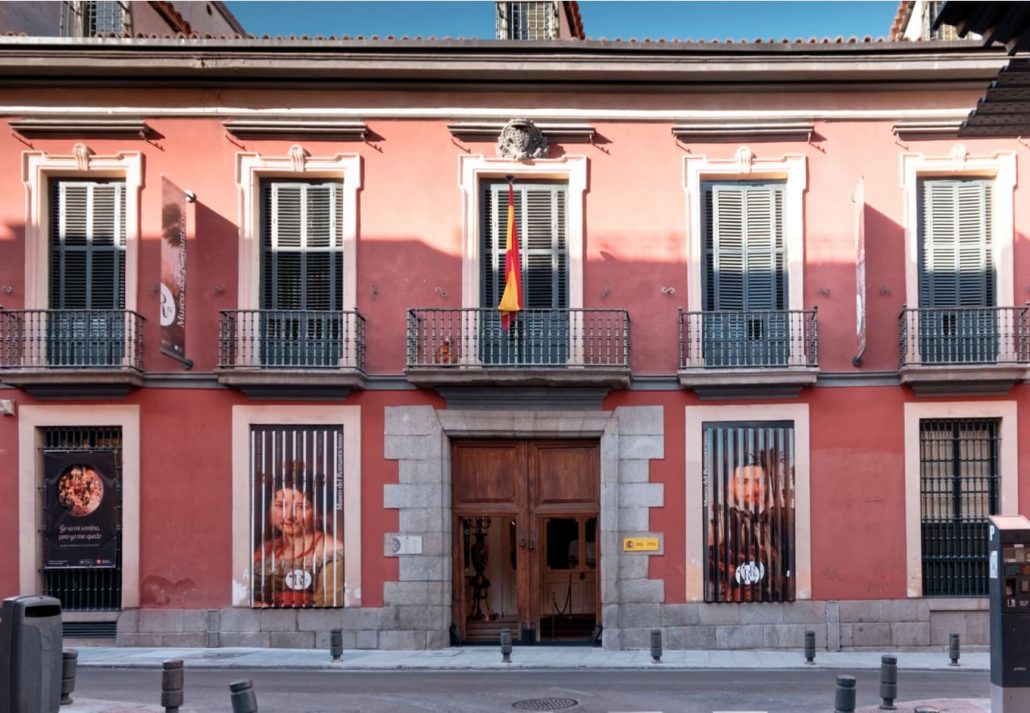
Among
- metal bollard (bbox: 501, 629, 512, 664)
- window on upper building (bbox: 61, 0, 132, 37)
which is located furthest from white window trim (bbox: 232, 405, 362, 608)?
window on upper building (bbox: 61, 0, 132, 37)

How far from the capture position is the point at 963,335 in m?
18.0

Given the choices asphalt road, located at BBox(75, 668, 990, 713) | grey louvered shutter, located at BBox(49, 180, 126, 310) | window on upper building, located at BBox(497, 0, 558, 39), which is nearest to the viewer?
asphalt road, located at BBox(75, 668, 990, 713)

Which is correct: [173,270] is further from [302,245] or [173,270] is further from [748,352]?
[748,352]

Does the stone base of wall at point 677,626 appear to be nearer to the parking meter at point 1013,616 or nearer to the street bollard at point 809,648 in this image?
the street bollard at point 809,648

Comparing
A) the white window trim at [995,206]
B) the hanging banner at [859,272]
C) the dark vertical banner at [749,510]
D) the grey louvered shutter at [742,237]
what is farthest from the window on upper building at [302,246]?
the white window trim at [995,206]

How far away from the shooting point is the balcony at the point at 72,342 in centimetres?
1794

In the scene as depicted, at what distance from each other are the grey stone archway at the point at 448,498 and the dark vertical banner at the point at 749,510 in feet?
2.91

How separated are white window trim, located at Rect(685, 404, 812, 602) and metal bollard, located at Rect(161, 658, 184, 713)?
8976 millimetres

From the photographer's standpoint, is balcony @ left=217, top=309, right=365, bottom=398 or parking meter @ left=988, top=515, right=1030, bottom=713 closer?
parking meter @ left=988, top=515, right=1030, bottom=713

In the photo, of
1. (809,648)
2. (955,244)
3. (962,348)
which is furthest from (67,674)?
(955,244)

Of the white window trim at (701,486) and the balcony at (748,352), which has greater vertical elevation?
the balcony at (748,352)

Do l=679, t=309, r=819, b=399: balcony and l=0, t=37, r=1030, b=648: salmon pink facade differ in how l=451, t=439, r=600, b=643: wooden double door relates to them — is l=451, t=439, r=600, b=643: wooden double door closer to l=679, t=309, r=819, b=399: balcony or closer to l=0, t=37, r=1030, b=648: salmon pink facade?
l=0, t=37, r=1030, b=648: salmon pink facade

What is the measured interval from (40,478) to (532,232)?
8963mm

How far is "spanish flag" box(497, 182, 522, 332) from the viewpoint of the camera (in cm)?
1791
